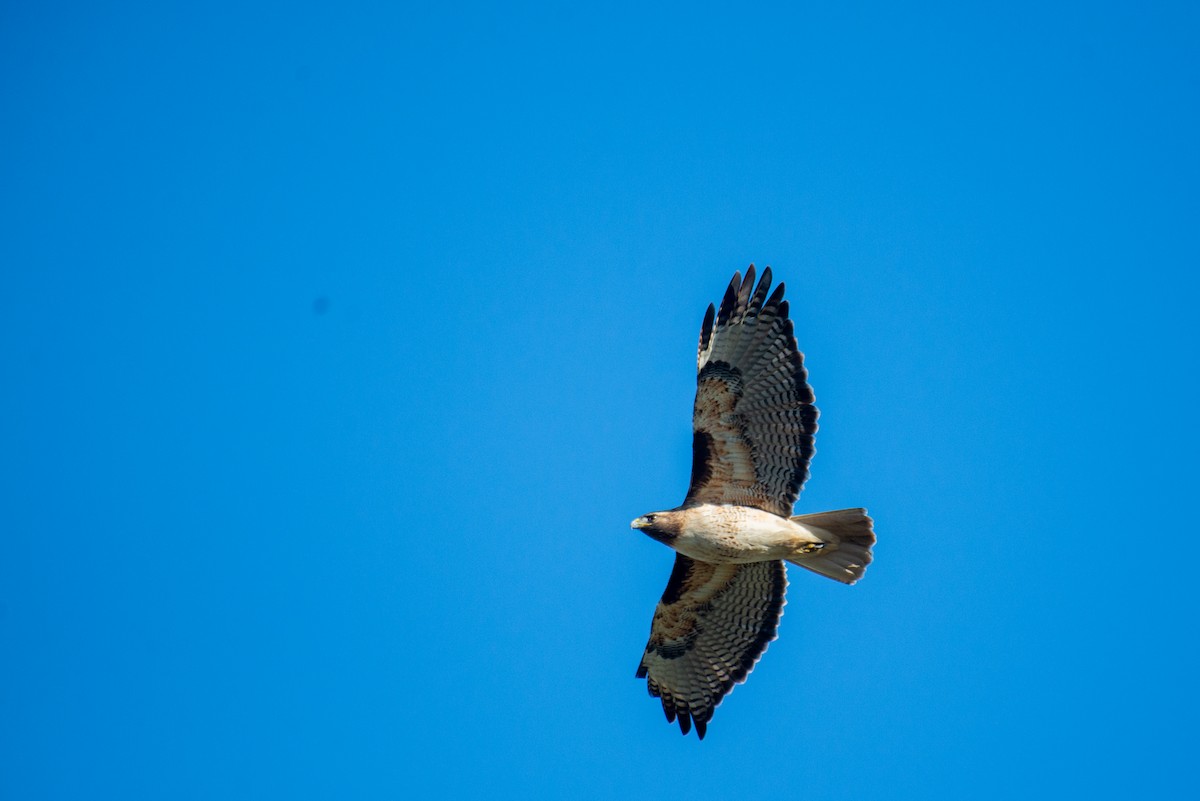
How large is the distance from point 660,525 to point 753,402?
1271 millimetres

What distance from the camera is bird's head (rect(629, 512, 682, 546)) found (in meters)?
9.43

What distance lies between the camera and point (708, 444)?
9625mm

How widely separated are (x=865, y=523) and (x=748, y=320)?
6.29 feet

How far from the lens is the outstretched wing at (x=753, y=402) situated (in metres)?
9.42

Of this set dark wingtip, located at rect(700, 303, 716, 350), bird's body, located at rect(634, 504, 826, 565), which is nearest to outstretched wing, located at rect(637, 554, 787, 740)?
bird's body, located at rect(634, 504, 826, 565)

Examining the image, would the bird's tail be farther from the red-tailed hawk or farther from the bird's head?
the bird's head

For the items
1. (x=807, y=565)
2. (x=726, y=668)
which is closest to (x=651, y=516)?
(x=807, y=565)

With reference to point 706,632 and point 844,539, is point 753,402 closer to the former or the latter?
point 844,539

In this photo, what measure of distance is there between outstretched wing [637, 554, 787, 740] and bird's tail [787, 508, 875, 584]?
77 centimetres

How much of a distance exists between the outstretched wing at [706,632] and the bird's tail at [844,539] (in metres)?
0.77

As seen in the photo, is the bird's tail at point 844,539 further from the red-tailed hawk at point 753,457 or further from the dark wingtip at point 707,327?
the dark wingtip at point 707,327

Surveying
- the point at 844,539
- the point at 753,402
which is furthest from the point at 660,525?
the point at 844,539

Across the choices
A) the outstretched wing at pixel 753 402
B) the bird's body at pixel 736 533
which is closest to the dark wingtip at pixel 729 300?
the outstretched wing at pixel 753 402

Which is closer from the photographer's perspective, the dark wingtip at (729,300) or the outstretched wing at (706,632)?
the dark wingtip at (729,300)
